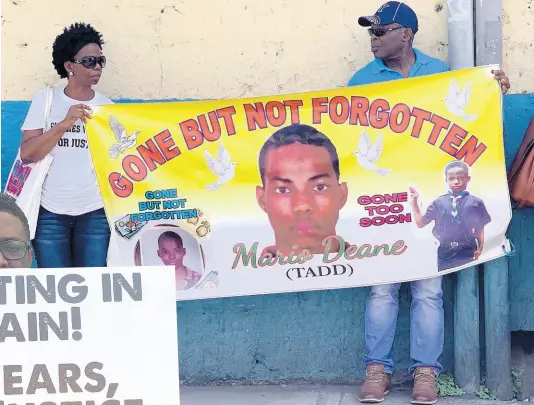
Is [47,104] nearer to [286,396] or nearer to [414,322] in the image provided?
[286,396]

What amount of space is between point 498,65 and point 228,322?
2.21 meters

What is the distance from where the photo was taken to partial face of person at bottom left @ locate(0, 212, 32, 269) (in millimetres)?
4516

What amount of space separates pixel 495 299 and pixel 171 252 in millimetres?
1841

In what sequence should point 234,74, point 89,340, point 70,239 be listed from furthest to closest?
1. point 234,74
2. point 70,239
3. point 89,340

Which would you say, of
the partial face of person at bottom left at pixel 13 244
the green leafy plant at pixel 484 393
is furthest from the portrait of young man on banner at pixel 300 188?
the partial face of person at bottom left at pixel 13 244

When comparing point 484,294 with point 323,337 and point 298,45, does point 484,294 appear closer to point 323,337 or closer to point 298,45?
point 323,337

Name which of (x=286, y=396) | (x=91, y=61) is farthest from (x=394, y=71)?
(x=286, y=396)

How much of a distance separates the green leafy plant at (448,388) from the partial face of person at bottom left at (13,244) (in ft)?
9.28

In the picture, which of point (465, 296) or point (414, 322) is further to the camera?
point (465, 296)

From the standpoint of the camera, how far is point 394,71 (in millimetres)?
6355

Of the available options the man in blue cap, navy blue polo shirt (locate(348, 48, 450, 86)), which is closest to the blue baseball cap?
the man in blue cap

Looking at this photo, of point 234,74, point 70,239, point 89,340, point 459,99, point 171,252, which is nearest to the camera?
point 89,340

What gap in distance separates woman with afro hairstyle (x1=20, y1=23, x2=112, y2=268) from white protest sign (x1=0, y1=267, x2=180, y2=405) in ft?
8.76

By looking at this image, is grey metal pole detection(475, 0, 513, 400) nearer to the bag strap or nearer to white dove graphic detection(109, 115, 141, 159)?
white dove graphic detection(109, 115, 141, 159)
